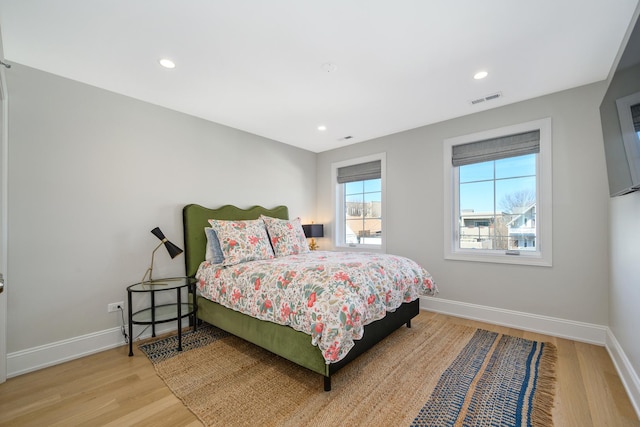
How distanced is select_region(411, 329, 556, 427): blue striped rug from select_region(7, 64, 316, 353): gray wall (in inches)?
110

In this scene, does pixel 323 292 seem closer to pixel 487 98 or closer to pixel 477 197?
pixel 477 197

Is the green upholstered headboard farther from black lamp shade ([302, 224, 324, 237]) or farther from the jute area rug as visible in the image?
black lamp shade ([302, 224, 324, 237])

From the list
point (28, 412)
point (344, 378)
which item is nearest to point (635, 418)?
point (344, 378)

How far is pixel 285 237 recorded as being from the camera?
3.46 metres

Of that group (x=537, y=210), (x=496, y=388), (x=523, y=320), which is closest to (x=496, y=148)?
(x=537, y=210)

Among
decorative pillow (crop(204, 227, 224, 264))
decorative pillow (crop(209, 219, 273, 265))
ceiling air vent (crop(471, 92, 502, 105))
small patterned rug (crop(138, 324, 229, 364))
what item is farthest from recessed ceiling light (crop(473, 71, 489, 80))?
small patterned rug (crop(138, 324, 229, 364))

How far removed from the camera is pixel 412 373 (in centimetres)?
213

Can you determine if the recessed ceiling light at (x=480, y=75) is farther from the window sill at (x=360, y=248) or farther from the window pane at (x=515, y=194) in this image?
the window sill at (x=360, y=248)

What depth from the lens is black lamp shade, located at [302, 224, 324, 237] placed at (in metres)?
4.42

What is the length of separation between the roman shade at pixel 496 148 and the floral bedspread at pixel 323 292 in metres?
1.54

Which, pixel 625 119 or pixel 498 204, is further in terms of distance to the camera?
pixel 498 204

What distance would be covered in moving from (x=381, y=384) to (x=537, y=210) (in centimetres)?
242

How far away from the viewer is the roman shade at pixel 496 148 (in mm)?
2955

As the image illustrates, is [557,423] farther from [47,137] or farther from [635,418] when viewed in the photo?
[47,137]
